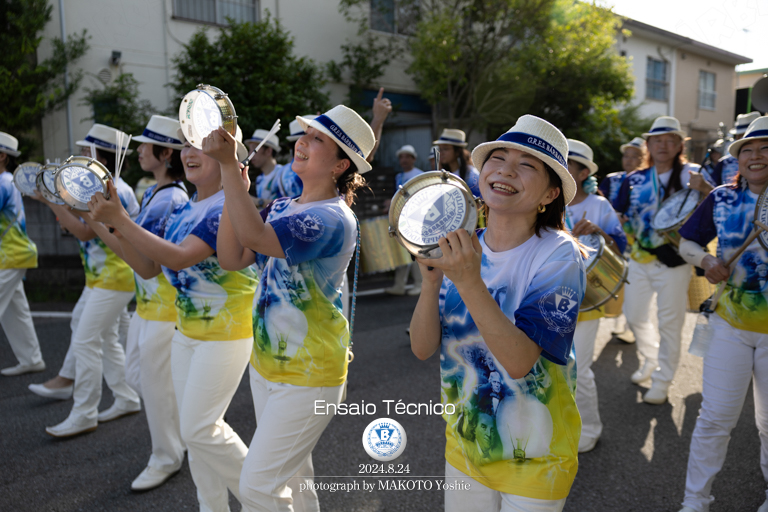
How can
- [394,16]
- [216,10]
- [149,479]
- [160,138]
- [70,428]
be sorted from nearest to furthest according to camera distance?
1. [149,479]
2. [160,138]
3. [70,428]
4. [216,10]
5. [394,16]

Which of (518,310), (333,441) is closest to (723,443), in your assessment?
(518,310)

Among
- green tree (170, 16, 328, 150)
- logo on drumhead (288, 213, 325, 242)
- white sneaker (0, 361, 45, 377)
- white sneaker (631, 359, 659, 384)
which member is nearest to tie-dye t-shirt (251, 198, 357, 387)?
logo on drumhead (288, 213, 325, 242)

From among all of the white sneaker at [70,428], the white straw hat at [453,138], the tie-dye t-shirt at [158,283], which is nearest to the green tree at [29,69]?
the white straw hat at [453,138]

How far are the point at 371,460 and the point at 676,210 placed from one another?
3.32 meters

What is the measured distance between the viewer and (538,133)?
1875 millimetres

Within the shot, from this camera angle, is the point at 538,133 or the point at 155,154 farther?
the point at 155,154

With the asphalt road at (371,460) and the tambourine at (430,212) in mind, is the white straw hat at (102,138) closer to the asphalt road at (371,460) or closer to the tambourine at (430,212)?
the asphalt road at (371,460)

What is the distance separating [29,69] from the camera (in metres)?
8.90

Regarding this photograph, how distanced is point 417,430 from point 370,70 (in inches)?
450

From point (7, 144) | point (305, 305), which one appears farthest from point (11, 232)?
point (305, 305)

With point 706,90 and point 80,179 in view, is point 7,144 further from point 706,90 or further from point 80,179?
point 706,90

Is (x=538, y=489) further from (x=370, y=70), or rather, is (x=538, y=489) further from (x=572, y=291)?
(x=370, y=70)

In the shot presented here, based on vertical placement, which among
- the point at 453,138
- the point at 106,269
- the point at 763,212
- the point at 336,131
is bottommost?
the point at 106,269

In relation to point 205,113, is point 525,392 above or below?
below
